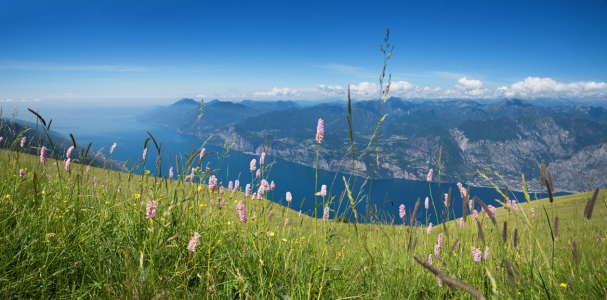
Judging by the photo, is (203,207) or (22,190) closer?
(22,190)

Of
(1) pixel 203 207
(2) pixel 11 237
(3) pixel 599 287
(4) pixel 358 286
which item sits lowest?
(4) pixel 358 286

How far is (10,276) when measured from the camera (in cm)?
207

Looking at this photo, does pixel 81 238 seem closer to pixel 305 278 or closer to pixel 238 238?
pixel 238 238

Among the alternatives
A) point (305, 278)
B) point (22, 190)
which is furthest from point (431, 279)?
point (22, 190)

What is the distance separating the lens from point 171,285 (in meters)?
2.22

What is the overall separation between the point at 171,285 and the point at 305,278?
113 cm

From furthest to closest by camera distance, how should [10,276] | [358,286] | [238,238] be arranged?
[238,238]
[358,286]
[10,276]

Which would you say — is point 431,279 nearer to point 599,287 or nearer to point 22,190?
point 599,287

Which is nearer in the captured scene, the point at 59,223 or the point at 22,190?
the point at 59,223

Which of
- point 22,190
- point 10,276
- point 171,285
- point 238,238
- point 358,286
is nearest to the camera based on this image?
point 10,276

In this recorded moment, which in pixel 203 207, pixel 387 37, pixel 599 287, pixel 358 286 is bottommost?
pixel 358 286

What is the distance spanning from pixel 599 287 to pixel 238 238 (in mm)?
3301

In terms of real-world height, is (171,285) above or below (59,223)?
below

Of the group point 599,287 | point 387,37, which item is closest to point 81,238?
point 387,37
